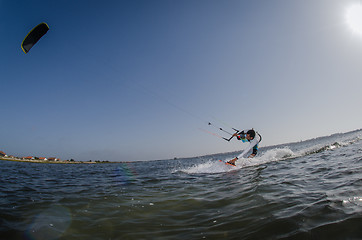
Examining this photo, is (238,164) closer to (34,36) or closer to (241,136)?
(241,136)

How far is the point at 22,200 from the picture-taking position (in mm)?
6465

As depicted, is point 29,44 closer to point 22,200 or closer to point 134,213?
point 22,200

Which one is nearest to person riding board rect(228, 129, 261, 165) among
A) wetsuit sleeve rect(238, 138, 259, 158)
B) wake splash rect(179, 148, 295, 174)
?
wetsuit sleeve rect(238, 138, 259, 158)

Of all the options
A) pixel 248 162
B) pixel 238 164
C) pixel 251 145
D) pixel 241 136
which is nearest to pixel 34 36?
pixel 241 136

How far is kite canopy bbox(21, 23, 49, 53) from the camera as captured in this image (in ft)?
30.4

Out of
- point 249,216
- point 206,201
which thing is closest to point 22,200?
point 206,201

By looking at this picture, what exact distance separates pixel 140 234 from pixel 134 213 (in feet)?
4.89

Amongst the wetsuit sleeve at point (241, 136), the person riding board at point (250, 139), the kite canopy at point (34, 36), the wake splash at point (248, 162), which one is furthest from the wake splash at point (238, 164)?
the kite canopy at point (34, 36)

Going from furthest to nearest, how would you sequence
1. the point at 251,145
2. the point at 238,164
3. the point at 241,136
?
the point at 238,164, the point at 241,136, the point at 251,145

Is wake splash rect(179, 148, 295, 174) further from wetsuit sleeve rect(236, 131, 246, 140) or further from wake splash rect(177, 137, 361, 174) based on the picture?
wetsuit sleeve rect(236, 131, 246, 140)

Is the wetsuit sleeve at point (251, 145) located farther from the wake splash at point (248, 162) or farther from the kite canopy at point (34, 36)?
the kite canopy at point (34, 36)

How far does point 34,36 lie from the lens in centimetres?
979

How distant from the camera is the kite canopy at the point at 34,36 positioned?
9.27 m

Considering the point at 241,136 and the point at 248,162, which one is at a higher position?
the point at 241,136
